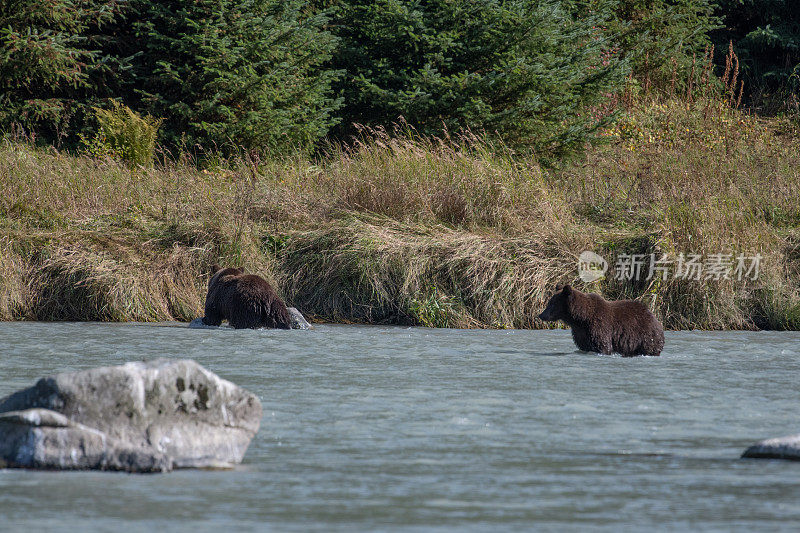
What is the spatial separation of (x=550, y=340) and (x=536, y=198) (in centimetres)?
370

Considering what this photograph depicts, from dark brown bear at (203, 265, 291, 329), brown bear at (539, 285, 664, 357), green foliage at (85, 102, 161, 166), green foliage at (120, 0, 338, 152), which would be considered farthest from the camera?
green foliage at (120, 0, 338, 152)

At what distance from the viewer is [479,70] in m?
21.6

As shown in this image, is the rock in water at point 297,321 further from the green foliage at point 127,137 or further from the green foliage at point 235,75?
the green foliage at point 235,75

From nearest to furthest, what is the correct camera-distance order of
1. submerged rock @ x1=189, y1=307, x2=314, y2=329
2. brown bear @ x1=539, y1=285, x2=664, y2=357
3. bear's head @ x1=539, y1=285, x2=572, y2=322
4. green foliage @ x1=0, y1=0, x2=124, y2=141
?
brown bear @ x1=539, y1=285, x2=664, y2=357, bear's head @ x1=539, y1=285, x2=572, y2=322, submerged rock @ x1=189, y1=307, x2=314, y2=329, green foliage @ x1=0, y1=0, x2=124, y2=141

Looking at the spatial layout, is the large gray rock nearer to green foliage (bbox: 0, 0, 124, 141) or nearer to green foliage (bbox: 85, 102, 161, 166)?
green foliage (bbox: 85, 102, 161, 166)

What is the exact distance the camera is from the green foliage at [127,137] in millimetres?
19188

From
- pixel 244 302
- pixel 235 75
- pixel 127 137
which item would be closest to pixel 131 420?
pixel 244 302

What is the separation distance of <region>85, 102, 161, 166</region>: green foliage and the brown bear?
1038cm

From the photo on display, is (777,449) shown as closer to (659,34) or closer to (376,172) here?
(376,172)

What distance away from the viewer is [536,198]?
15117 millimetres

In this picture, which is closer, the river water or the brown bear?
the river water

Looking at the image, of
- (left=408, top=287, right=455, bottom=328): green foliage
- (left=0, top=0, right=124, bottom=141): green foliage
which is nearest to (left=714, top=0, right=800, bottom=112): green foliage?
(left=0, top=0, right=124, bottom=141): green foliage

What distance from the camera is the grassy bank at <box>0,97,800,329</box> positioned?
13.8 metres

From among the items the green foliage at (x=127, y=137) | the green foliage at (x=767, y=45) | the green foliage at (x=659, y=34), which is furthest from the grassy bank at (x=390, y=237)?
the green foliage at (x=767, y=45)
